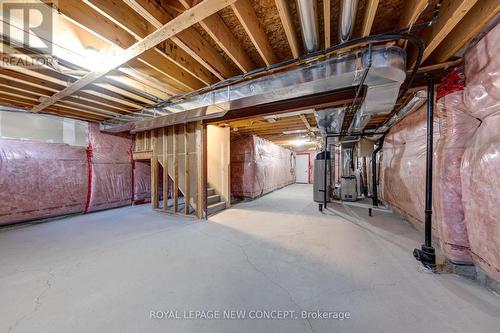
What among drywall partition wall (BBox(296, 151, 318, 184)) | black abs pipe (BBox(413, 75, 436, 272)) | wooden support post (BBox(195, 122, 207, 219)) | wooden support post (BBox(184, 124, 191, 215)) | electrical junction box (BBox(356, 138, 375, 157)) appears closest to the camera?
black abs pipe (BBox(413, 75, 436, 272))

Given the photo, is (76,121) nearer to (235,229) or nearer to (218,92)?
(218,92)

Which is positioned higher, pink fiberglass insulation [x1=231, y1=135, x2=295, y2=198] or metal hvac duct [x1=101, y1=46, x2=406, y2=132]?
metal hvac duct [x1=101, y1=46, x2=406, y2=132]

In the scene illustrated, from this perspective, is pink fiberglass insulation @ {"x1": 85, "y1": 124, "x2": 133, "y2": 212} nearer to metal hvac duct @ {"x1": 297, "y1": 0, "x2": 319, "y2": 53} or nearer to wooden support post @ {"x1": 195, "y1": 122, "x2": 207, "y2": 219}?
wooden support post @ {"x1": 195, "y1": 122, "x2": 207, "y2": 219}

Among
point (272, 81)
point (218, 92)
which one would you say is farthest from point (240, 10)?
point (218, 92)

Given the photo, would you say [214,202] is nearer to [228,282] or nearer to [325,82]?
[228,282]

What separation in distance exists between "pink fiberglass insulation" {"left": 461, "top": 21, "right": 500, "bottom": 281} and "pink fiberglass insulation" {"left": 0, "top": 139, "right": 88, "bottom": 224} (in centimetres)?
599

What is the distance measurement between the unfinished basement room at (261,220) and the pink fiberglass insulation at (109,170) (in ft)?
2.59

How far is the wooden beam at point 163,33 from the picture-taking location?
1138mm

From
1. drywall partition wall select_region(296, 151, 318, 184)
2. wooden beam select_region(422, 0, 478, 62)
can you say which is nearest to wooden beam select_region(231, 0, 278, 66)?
wooden beam select_region(422, 0, 478, 62)

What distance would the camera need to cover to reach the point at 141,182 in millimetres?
4844

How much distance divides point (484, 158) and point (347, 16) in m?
1.48

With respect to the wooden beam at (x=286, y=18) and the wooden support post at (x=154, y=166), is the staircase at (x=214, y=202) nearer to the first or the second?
the wooden support post at (x=154, y=166)

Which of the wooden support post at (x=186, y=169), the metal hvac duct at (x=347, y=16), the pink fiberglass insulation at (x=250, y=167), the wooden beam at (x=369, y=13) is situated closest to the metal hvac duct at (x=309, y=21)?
the metal hvac duct at (x=347, y=16)

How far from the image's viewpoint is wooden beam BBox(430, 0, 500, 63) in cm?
114
